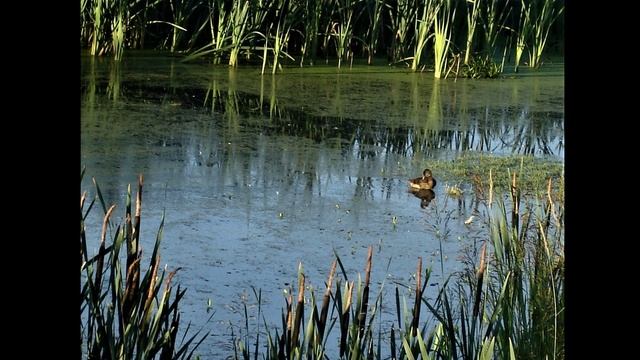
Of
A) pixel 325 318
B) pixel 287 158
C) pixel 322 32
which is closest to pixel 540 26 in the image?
pixel 322 32

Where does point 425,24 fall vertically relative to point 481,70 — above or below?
above

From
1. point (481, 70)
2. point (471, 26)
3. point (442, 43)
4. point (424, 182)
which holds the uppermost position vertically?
point (471, 26)

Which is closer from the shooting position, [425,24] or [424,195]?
[424,195]


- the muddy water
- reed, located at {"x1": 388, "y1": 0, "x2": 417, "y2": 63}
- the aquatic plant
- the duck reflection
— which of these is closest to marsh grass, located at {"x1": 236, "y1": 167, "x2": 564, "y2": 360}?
the muddy water

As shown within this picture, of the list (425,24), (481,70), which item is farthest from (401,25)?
(481,70)

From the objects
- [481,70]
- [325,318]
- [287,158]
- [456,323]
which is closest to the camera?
[325,318]

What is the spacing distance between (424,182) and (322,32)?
122 inches

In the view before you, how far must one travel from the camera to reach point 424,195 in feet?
12.7

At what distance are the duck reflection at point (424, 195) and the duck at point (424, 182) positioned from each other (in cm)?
1

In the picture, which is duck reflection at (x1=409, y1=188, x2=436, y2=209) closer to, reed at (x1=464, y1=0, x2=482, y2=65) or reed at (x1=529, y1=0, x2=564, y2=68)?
reed at (x1=464, y1=0, x2=482, y2=65)

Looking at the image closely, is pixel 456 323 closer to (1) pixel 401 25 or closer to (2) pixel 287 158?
(2) pixel 287 158

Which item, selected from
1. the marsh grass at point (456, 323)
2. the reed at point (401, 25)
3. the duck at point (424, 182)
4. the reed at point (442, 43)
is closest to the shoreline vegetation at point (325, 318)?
the marsh grass at point (456, 323)

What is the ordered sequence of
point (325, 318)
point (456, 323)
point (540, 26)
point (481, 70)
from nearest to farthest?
point (325, 318) → point (456, 323) → point (481, 70) → point (540, 26)
